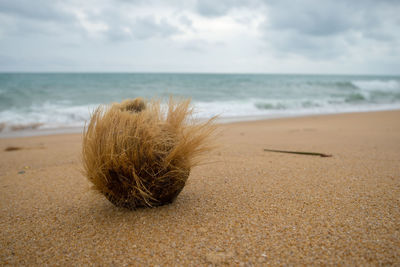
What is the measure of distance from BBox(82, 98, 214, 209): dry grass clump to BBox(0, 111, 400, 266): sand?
0.21 meters

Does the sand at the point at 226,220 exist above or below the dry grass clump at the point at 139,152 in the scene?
below

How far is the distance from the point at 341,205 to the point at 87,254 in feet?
6.41

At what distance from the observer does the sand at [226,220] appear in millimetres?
1636

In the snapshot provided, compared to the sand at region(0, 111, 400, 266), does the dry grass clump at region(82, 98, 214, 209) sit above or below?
above

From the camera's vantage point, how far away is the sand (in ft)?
5.37

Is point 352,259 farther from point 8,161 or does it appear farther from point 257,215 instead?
point 8,161

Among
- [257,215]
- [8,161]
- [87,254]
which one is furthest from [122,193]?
[8,161]

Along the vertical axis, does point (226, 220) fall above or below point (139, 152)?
below

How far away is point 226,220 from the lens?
2.00 m

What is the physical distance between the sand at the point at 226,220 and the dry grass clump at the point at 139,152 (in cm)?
21

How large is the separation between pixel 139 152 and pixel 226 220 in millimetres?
835

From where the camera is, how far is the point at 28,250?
176 centimetres

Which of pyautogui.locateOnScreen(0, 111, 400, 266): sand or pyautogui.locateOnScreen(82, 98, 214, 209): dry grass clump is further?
pyautogui.locateOnScreen(82, 98, 214, 209): dry grass clump

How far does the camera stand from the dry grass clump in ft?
6.26
